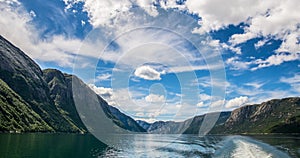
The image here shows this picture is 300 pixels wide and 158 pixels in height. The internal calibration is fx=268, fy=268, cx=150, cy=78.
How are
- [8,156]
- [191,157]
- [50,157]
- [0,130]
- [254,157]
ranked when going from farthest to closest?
[0,130], [191,157], [254,157], [50,157], [8,156]

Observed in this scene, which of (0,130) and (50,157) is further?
(0,130)

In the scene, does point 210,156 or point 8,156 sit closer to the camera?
point 8,156

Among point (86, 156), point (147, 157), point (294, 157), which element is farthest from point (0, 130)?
point (294, 157)

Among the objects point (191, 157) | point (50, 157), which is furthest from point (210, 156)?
point (50, 157)

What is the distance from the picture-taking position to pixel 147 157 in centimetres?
7919

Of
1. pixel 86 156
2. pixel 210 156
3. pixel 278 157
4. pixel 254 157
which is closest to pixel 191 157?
pixel 210 156

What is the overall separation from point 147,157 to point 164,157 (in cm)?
509

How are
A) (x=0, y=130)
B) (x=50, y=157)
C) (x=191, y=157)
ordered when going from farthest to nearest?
(x=0, y=130), (x=191, y=157), (x=50, y=157)

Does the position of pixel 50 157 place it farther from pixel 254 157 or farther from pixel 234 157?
pixel 254 157

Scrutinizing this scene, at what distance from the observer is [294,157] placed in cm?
7431

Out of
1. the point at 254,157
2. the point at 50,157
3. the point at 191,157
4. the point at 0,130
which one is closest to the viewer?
the point at 50,157

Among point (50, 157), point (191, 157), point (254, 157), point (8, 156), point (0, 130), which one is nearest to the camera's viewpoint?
point (8, 156)

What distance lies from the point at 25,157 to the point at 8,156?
3.87 m

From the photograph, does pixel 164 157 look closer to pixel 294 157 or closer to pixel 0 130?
pixel 294 157
